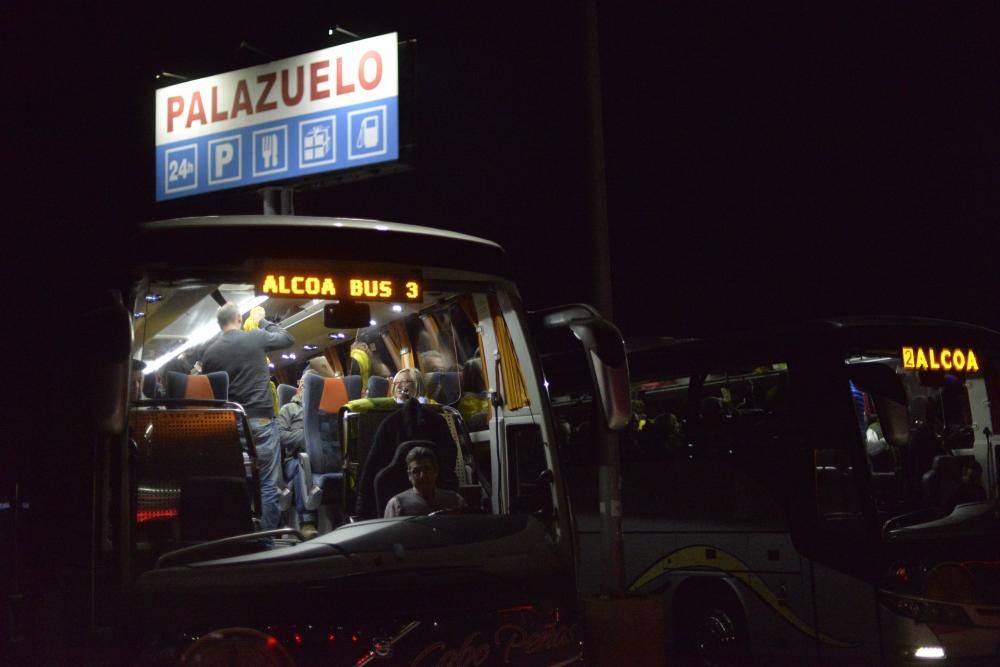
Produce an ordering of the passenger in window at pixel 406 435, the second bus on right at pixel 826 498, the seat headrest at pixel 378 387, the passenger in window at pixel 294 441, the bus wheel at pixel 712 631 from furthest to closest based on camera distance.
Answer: the bus wheel at pixel 712 631, the second bus on right at pixel 826 498, the seat headrest at pixel 378 387, the passenger in window at pixel 294 441, the passenger in window at pixel 406 435

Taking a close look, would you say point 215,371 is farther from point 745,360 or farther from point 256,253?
point 745,360

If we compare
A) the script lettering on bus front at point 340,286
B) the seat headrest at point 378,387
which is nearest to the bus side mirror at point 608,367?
the script lettering on bus front at point 340,286

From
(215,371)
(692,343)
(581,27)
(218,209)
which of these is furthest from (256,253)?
(218,209)

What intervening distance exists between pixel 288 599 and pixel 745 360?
5.77 m

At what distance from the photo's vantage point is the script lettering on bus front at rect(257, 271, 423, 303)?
5820 mm

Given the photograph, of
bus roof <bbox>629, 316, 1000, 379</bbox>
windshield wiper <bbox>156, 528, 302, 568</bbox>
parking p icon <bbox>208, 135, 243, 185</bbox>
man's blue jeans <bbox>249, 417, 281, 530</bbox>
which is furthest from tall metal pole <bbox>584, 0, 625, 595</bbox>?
parking p icon <bbox>208, 135, 243, 185</bbox>

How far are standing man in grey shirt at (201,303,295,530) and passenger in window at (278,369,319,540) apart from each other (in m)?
0.20

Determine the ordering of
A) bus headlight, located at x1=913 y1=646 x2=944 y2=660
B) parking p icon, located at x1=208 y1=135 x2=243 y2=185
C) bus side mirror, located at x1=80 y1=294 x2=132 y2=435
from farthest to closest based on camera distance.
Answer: parking p icon, located at x1=208 y1=135 x2=243 y2=185 → bus headlight, located at x1=913 y1=646 x2=944 y2=660 → bus side mirror, located at x1=80 y1=294 x2=132 y2=435

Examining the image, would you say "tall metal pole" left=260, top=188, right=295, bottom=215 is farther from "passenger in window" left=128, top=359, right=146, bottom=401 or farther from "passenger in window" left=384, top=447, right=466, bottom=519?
"passenger in window" left=128, top=359, right=146, bottom=401

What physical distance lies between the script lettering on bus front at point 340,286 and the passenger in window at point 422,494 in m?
0.93

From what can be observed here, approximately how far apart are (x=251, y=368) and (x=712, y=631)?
5.13 metres

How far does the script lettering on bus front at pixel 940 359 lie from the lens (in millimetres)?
8984

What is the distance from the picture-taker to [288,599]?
528 cm

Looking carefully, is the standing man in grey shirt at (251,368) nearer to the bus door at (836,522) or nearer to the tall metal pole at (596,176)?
the tall metal pole at (596,176)
